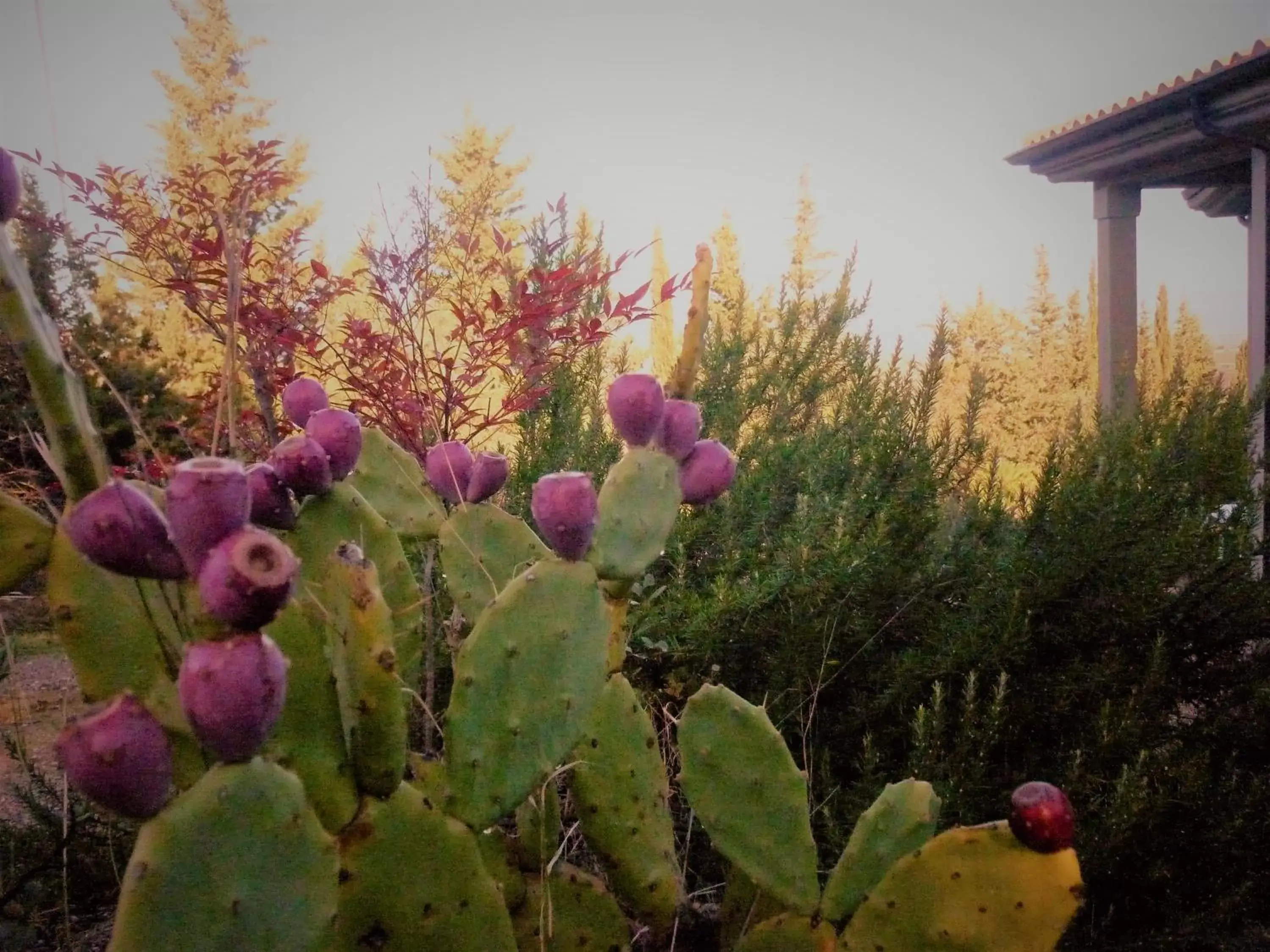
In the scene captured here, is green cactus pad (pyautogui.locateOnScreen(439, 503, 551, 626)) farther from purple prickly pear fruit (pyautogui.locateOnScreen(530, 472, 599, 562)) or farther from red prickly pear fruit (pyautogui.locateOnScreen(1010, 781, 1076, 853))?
red prickly pear fruit (pyautogui.locateOnScreen(1010, 781, 1076, 853))

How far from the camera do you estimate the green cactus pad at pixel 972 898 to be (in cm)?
85

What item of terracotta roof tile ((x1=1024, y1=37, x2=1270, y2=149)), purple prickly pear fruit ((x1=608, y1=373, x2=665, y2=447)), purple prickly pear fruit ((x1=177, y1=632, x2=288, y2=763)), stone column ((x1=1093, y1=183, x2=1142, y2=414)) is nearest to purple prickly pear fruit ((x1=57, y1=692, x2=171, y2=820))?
purple prickly pear fruit ((x1=177, y1=632, x2=288, y2=763))

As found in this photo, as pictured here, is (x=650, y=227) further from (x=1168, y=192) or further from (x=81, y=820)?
(x=81, y=820)

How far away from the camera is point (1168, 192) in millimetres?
12477

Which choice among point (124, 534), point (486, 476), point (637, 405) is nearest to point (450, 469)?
point (486, 476)

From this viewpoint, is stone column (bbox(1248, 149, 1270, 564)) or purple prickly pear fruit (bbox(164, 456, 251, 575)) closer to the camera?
purple prickly pear fruit (bbox(164, 456, 251, 575))

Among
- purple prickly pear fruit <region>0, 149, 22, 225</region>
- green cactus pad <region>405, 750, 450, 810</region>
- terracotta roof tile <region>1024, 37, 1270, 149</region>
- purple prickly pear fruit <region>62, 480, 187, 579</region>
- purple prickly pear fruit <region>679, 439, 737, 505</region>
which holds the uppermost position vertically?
terracotta roof tile <region>1024, 37, 1270, 149</region>

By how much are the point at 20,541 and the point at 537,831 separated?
702 millimetres

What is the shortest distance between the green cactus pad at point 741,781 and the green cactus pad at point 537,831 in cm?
18

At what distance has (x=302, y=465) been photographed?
87 cm

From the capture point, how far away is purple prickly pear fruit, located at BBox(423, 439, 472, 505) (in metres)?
1.17

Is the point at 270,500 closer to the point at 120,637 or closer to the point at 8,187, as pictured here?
the point at 120,637

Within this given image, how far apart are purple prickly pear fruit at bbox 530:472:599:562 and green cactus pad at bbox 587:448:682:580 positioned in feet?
0.25

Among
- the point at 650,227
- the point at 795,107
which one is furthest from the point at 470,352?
the point at 795,107
